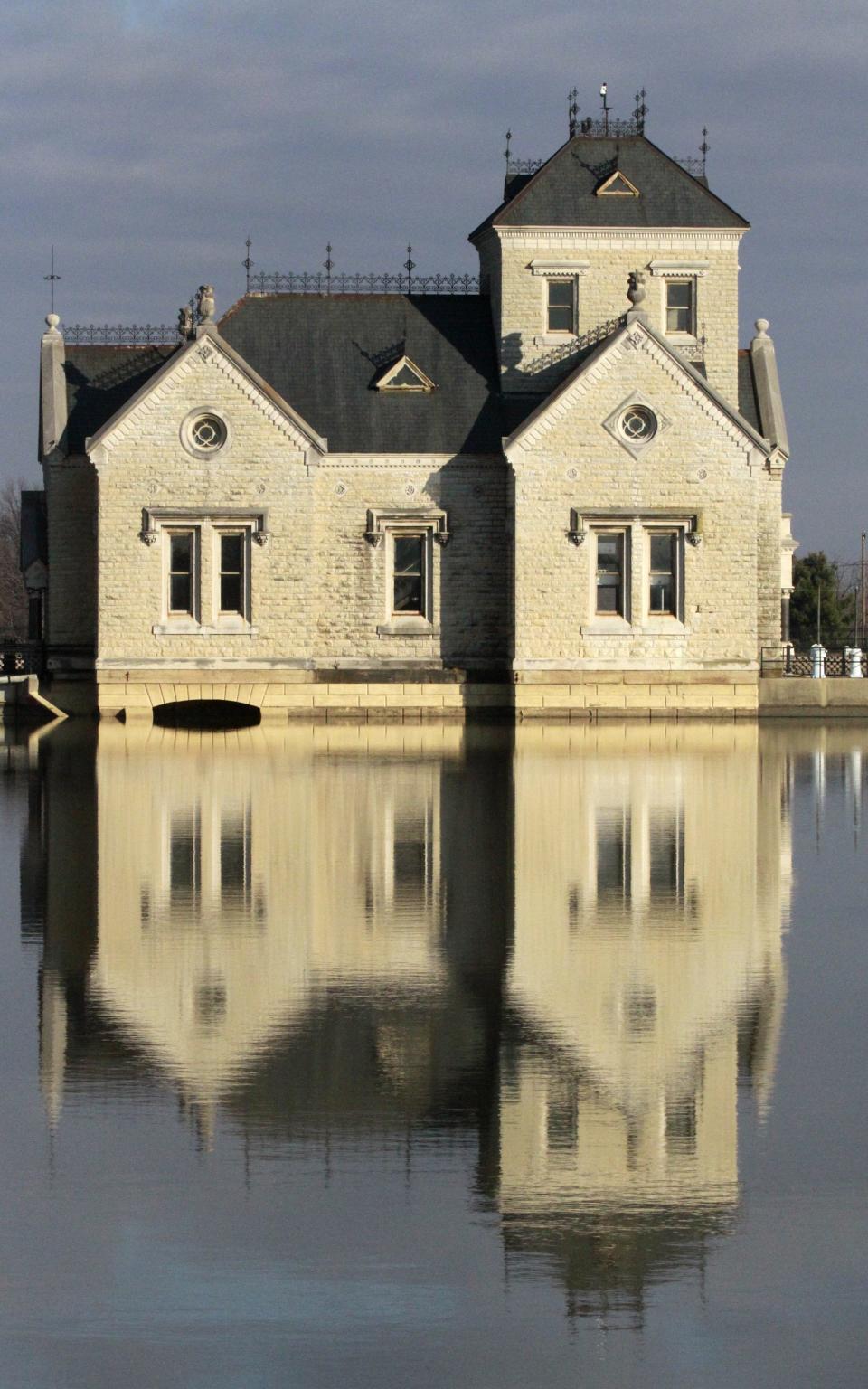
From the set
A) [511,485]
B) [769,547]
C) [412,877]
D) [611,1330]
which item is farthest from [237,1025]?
[769,547]

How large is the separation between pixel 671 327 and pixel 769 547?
501cm

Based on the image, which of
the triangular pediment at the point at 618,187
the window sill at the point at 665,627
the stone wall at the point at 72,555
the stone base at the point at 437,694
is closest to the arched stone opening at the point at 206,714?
the stone base at the point at 437,694

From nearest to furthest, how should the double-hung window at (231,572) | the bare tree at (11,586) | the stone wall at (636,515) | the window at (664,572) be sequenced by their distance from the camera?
1. the stone wall at (636,515)
2. the double-hung window at (231,572)
3. the window at (664,572)
4. the bare tree at (11,586)

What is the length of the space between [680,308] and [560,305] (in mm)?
2584

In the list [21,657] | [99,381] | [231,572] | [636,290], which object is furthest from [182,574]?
[636,290]

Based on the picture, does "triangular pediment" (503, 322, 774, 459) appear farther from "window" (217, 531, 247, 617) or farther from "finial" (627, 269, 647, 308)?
"window" (217, 531, 247, 617)

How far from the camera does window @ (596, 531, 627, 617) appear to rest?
4325 centimetres

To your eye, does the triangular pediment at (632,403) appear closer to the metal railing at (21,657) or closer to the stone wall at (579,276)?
→ the stone wall at (579,276)

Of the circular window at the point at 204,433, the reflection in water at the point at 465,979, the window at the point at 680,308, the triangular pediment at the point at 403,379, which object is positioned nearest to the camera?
the reflection in water at the point at 465,979

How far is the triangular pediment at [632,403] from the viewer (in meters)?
42.3

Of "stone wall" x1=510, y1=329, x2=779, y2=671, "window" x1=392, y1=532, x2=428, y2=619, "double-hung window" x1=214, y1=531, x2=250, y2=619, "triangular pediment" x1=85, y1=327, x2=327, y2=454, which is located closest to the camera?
"triangular pediment" x1=85, y1=327, x2=327, y2=454

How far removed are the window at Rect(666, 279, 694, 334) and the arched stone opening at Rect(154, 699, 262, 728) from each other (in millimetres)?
11873

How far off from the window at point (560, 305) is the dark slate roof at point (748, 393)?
4.20 meters

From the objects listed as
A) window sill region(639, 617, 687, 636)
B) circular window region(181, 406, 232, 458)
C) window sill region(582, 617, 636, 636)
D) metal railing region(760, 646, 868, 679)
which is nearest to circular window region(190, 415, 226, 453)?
circular window region(181, 406, 232, 458)
